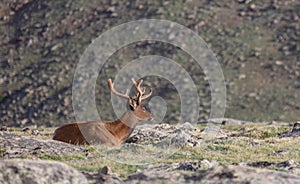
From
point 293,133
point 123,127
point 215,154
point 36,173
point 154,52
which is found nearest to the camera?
point 36,173

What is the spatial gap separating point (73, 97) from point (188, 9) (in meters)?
17.6

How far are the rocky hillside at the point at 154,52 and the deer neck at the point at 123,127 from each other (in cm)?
4349

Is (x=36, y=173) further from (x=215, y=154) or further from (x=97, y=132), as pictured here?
(x=97, y=132)

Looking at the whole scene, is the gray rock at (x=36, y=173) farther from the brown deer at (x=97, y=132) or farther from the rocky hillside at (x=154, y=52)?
the rocky hillside at (x=154, y=52)

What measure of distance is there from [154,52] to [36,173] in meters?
63.9

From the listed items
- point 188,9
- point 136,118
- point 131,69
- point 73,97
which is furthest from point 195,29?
point 136,118

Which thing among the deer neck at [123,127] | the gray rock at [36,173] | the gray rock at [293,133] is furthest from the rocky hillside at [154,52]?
A: the gray rock at [36,173]

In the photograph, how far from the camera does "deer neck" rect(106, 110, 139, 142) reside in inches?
904

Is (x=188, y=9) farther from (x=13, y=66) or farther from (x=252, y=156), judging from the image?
(x=252, y=156)

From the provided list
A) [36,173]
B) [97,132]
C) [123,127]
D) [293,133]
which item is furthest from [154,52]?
[36,173]

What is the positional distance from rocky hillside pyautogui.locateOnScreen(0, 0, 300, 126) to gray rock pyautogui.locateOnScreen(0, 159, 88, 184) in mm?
53580

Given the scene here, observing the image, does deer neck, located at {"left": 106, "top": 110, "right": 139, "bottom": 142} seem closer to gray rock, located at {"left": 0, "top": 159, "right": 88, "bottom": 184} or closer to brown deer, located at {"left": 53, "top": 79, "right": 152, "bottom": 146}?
brown deer, located at {"left": 53, "top": 79, "right": 152, "bottom": 146}

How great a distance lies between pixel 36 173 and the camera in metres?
13.2

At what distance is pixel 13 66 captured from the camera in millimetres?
78188
